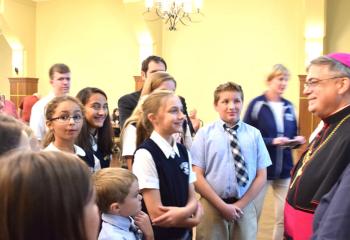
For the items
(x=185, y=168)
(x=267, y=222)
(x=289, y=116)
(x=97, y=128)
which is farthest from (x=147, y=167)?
(x=267, y=222)

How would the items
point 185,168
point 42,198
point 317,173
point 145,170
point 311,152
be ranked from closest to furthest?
point 42,198 < point 317,173 < point 311,152 < point 145,170 < point 185,168

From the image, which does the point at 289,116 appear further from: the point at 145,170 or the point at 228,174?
the point at 145,170

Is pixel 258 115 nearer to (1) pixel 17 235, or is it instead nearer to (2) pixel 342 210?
(2) pixel 342 210

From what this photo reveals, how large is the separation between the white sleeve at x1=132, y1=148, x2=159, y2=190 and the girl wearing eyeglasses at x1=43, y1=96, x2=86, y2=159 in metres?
0.46

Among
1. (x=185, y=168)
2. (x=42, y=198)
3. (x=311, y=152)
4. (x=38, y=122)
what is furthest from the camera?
(x=38, y=122)

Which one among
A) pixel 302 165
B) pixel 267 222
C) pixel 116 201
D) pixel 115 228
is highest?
pixel 302 165

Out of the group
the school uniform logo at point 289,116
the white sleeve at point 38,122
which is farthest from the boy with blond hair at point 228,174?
the white sleeve at point 38,122

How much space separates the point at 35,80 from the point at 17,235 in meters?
11.5

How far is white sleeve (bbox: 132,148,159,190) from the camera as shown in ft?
6.85

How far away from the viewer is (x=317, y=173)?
174 cm

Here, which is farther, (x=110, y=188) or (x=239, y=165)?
(x=239, y=165)

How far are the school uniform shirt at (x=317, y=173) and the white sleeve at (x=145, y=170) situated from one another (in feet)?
2.09

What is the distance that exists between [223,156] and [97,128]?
34.1 inches

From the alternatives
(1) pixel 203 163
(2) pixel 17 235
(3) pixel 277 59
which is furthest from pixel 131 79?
(2) pixel 17 235
